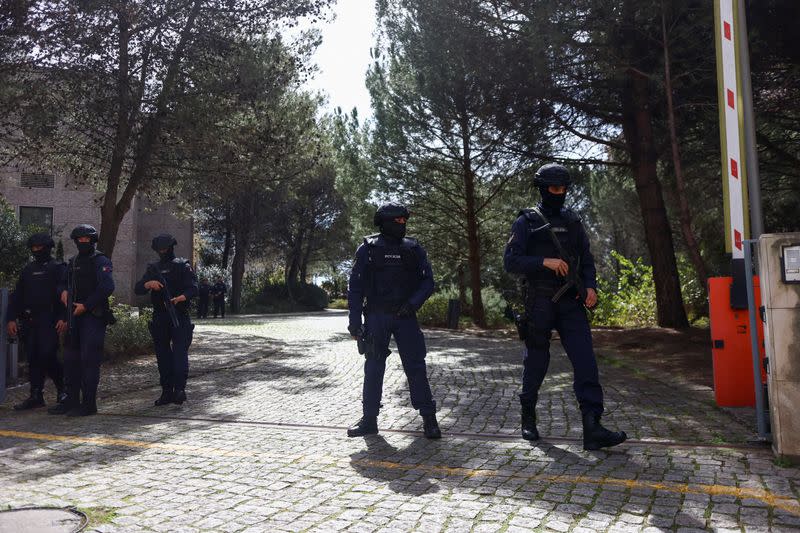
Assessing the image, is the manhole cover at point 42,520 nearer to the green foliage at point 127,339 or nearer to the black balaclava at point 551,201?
the black balaclava at point 551,201

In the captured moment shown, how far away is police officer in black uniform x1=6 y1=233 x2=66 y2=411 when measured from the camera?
677cm

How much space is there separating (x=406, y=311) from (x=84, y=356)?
10.8 feet

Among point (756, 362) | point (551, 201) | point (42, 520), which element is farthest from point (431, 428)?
point (42, 520)

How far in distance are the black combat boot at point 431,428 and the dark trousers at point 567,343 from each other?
755 mm

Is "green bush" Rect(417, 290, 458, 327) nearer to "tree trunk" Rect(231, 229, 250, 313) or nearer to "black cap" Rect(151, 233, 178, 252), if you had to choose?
"black cap" Rect(151, 233, 178, 252)

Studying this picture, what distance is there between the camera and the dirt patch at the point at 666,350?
27.7 ft

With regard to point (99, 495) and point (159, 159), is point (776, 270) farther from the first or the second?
point (159, 159)

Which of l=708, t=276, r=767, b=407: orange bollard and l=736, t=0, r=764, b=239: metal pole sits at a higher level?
l=736, t=0, r=764, b=239: metal pole

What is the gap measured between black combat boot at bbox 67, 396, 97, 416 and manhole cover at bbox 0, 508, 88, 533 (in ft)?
10.1

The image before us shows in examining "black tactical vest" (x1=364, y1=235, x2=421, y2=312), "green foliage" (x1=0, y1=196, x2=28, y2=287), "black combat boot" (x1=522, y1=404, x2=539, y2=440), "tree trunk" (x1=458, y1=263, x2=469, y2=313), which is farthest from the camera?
"tree trunk" (x1=458, y1=263, x2=469, y2=313)

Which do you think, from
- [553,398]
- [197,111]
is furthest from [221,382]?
[197,111]

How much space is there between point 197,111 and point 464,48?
4950 millimetres

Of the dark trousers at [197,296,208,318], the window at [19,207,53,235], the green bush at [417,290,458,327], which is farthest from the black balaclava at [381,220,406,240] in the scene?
the window at [19,207,53,235]

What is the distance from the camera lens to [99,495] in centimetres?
373
